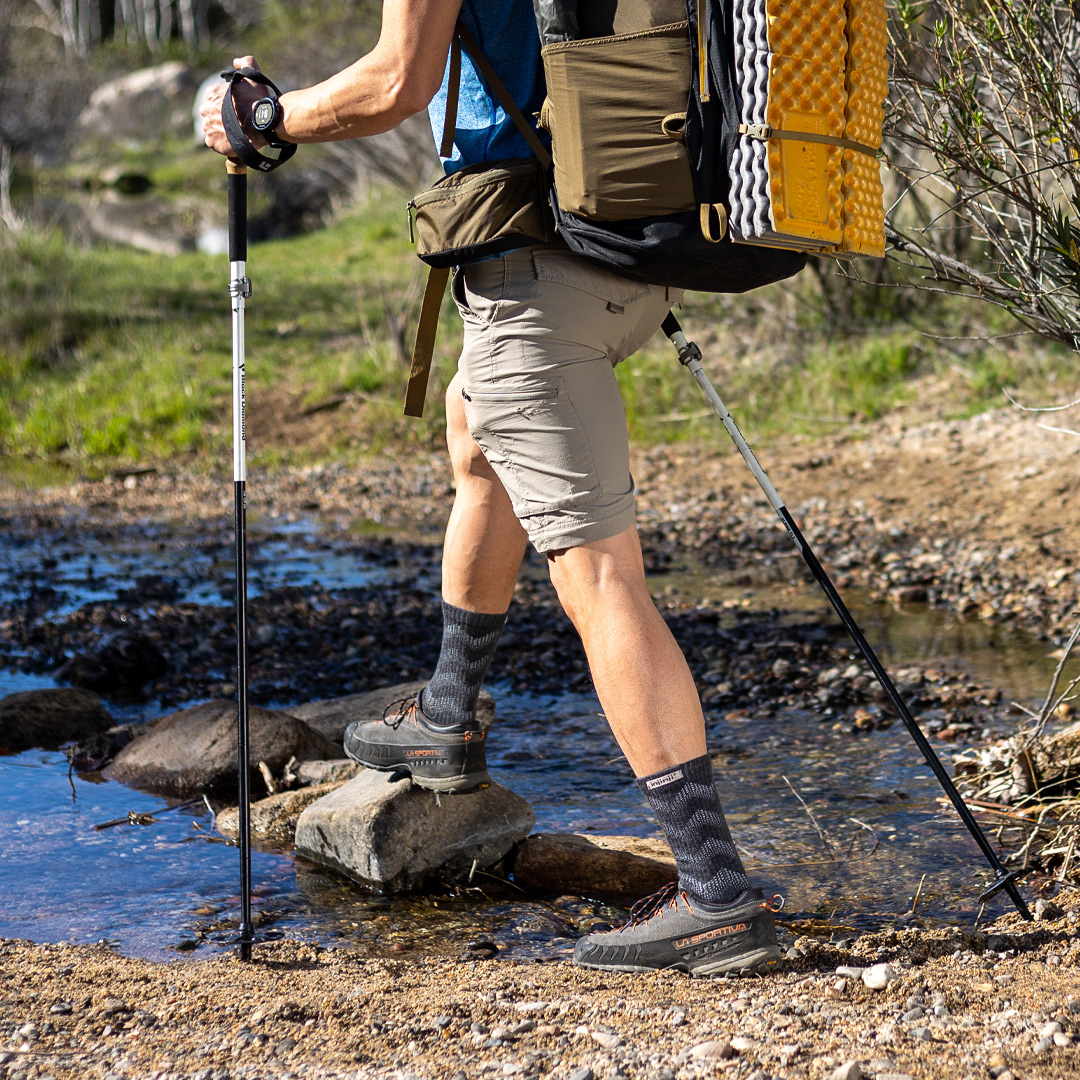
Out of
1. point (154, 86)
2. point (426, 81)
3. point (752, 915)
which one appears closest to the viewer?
point (426, 81)

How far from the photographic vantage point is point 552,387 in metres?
2.76

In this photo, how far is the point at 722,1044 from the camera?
235cm

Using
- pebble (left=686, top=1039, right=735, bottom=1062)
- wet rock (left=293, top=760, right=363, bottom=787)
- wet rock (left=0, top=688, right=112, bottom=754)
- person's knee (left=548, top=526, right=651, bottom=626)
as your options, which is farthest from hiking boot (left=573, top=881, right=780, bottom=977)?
wet rock (left=0, top=688, right=112, bottom=754)

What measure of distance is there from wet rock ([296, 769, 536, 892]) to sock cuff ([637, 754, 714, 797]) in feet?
3.24

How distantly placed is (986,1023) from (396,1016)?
1.15 m

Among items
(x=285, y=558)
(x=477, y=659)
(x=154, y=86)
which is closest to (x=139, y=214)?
(x=154, y=86)

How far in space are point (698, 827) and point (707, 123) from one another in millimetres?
1452

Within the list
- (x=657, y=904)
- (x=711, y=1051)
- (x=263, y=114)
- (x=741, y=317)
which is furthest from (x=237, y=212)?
(x=741, y=317)

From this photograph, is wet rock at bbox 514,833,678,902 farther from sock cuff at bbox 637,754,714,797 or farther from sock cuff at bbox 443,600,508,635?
sock cuff at bbox 637,754,714,797

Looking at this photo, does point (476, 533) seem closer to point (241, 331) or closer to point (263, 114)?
point (241, 331)

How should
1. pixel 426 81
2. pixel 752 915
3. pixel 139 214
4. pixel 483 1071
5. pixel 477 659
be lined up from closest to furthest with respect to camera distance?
1. pixel 483 1071
2. pixel 426 81
3. pixel 752 915
4. pixel 477 659
5. pixel 139 214

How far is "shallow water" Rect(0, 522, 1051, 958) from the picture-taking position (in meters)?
3.32

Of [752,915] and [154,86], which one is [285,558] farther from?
[154,86]

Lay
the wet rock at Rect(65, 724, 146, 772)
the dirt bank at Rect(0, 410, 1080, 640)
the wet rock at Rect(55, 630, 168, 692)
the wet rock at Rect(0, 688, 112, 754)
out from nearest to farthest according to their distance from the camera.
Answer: the wet rock at Rect(65, 724, 146, 772), the wet rock at Rect(0, 688, 112, 754), the wet rock at Rect(55, 630, 168, 692), the dirt bank at Rect(0, 410, 1080, 640)
